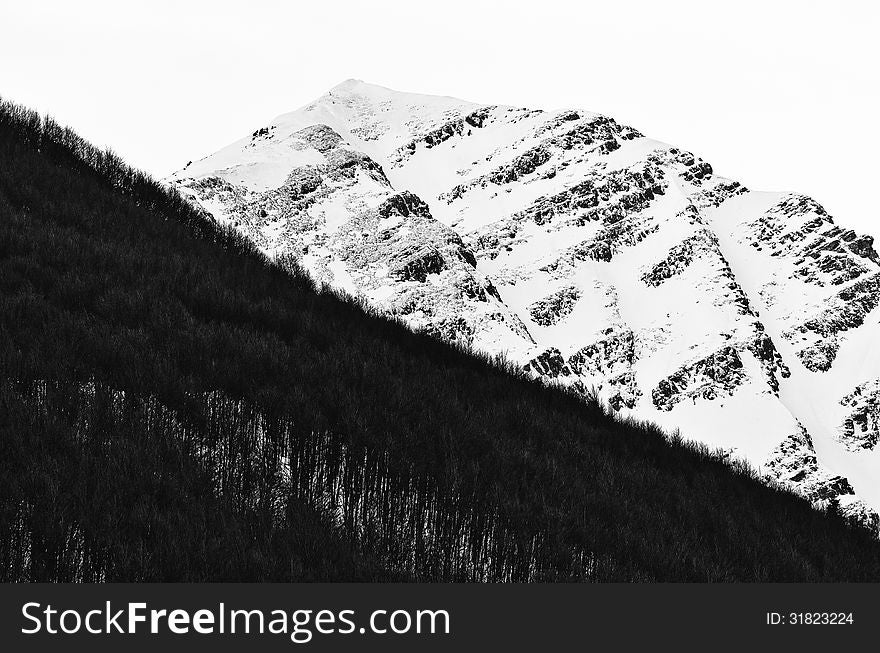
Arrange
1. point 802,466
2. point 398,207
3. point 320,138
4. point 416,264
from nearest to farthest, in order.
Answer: point 416,264
point 398,207
point 802,466
point 320,138

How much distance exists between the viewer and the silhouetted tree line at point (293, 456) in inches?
125

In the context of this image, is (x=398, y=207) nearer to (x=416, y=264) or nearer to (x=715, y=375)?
(x=416, y=264)

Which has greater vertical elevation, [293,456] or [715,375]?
[715,375]

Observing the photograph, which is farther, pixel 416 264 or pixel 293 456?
pixel 416 264

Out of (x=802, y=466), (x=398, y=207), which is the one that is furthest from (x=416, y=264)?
(x=802, y=466)

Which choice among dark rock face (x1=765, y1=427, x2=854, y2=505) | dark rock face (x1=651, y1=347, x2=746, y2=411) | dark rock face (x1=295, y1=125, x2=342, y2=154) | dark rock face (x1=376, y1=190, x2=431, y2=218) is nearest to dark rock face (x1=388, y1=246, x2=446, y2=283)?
dark rock face (x1=376, y1=190, x2=431, y2=218)

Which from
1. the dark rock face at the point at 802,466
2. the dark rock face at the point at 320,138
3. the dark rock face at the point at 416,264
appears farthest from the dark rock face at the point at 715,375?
the dark rock face at the point at 320,138

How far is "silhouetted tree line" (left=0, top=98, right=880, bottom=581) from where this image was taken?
10.5ft

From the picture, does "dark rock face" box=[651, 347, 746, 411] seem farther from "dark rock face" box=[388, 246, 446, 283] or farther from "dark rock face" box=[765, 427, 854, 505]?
"dark rock face" box=[388, 246, 446, 283]

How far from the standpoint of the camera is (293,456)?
4.32 metres

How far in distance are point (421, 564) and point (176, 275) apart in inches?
179

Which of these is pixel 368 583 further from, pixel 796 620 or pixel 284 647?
pixel 796 620

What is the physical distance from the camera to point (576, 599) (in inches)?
132

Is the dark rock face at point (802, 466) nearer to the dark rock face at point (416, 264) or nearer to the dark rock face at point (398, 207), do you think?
the dark rock face at point (416, 264)
